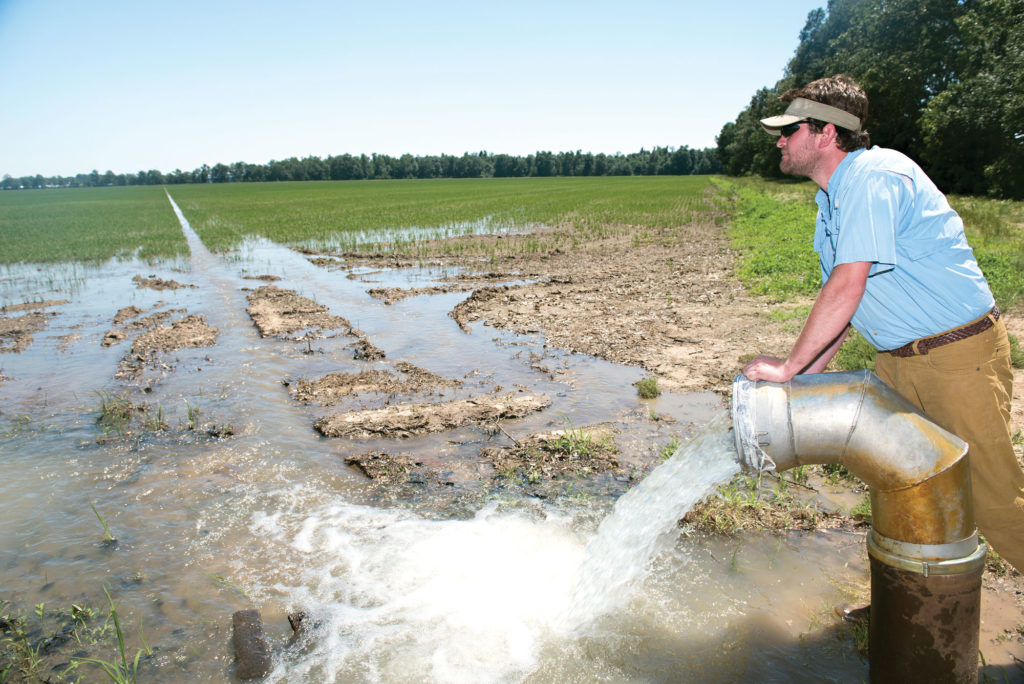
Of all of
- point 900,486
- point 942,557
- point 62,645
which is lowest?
point 62,645

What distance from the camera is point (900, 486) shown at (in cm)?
214

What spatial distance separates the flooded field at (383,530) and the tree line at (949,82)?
1637cm

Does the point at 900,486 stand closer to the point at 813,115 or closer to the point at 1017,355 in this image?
the point at 813,115

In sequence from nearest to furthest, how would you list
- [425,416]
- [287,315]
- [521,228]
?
[425,416] < [287,315] < [521,228]

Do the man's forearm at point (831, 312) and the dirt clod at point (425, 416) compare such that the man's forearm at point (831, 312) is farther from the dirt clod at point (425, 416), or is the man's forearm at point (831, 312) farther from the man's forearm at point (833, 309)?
the dirt clod at point (425, 416)

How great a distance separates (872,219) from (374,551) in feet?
10.7

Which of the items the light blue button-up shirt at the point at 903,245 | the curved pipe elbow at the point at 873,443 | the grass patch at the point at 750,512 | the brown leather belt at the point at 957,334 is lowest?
the grass patch at the point at 750,512

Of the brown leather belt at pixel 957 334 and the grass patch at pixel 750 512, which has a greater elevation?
the brown leather belt at pixel 957 334

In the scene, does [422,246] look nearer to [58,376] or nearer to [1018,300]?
[58,376]

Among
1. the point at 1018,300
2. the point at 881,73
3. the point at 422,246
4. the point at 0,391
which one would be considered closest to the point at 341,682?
the point at 0,391

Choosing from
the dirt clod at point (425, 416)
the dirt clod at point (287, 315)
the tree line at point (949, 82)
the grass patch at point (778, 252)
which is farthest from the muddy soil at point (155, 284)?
the tree line at point (949, 82)

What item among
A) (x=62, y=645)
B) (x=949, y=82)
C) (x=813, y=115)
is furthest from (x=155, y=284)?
(x=949, y=82)

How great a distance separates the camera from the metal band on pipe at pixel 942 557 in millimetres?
2113

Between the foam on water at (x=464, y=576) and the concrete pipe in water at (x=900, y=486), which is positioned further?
the foam on water at (x=464, y=576)
